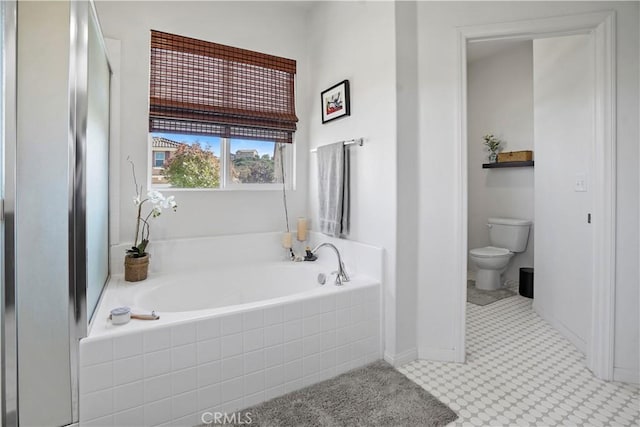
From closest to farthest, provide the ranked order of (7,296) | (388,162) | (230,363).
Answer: (7,296)
(230,363)
(388,162)

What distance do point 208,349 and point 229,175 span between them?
5.24 feet

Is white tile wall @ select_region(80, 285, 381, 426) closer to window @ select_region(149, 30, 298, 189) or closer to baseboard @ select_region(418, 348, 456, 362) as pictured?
baseboard @ select_region(418, 348, 456, 362)

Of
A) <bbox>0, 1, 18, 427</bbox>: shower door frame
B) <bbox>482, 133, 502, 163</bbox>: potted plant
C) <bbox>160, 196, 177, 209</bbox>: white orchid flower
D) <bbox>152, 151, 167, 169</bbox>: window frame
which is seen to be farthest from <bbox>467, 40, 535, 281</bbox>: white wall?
<bbox>0, 1, 18, 427</bbox>: shower door frame

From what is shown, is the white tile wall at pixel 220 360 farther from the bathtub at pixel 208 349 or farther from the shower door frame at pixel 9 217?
the shower door frame at pixel 9 217

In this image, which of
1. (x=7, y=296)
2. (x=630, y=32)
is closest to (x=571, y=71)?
(x=630, y=32)


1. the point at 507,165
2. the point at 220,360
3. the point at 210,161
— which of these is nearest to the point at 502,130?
the point at 507,165

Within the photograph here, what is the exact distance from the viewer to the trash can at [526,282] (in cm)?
334

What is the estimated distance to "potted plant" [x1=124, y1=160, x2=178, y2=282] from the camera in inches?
85.7

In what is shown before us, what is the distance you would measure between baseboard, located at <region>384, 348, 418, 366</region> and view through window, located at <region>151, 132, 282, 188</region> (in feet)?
5.80

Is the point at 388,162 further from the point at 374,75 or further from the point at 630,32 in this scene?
the point at 630,32

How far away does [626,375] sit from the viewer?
1.87m

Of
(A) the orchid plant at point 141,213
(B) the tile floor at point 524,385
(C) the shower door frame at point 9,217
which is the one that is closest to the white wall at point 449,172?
(B) the tile floor at point 524,385

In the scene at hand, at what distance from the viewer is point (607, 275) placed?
73.4 inches

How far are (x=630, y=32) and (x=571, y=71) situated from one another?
66 centimetres
